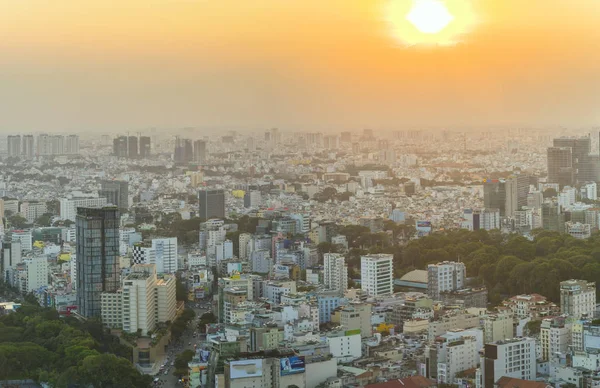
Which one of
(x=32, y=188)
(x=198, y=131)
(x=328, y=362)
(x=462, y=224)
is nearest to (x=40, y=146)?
(x=32, y=188)

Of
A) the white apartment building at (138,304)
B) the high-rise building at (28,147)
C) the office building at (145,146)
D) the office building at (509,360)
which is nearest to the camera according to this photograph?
the office building at (509,360)

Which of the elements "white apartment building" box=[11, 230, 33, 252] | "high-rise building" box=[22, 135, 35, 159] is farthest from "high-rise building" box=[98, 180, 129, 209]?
"white apartment building" box=[11, 230, 33, 252]

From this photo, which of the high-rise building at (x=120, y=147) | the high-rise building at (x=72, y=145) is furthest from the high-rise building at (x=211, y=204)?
the high-rise building at (x=72, y=145)

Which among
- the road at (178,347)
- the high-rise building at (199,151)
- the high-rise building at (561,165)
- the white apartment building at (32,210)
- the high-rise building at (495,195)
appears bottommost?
the road at (178,347)

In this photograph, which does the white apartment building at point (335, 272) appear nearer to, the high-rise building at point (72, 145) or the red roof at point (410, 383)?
the red roof at point (410, 383)

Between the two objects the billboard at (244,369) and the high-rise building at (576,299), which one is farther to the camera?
the high-rise building at (576,299)

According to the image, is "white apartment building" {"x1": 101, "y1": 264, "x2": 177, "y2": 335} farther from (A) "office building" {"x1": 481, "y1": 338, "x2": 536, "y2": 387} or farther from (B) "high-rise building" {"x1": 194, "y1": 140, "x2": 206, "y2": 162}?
(B) "high-rise building" {"x1": 194, "y1": 140, "x2": 206, "y2": 162}
